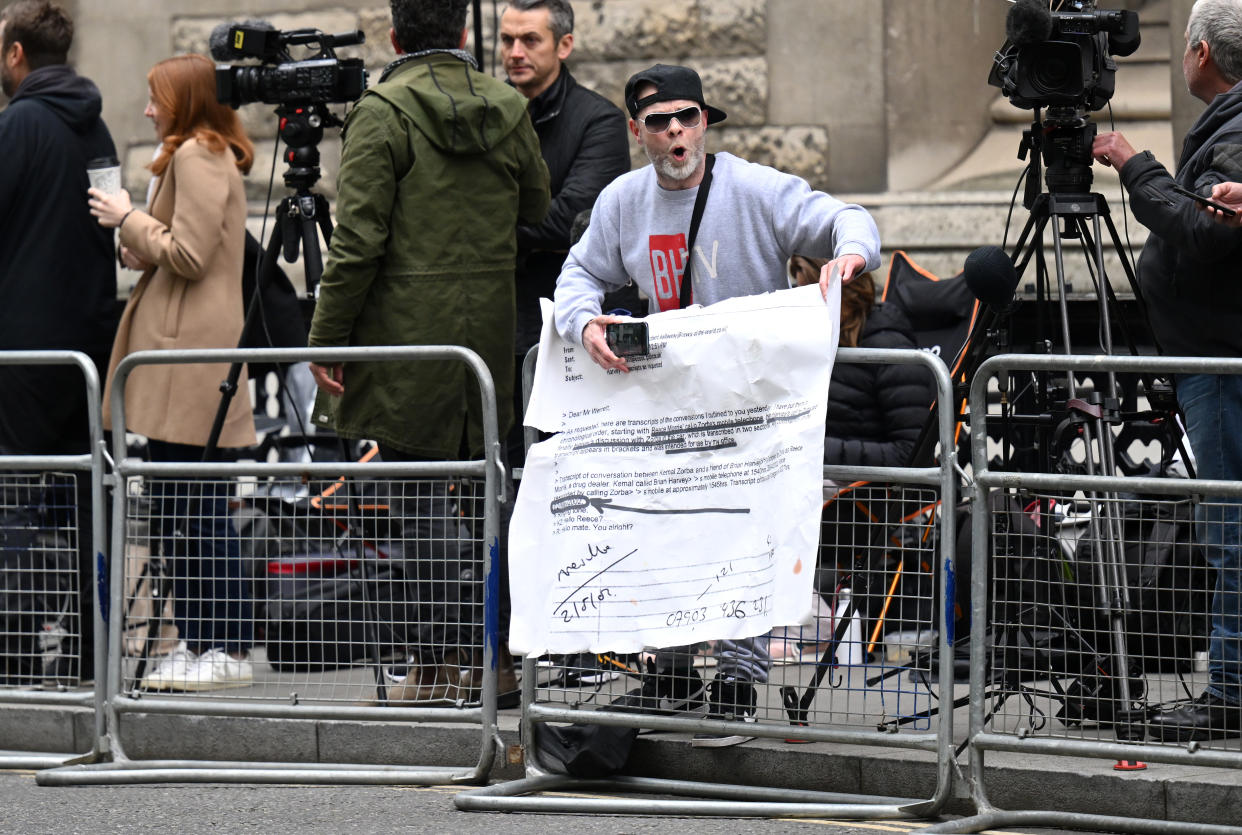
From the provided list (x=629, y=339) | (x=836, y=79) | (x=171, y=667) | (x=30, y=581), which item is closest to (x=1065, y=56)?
(x=629, y=339)

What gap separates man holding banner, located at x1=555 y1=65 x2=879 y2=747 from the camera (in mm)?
5246

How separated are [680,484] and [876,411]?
164 centimetres

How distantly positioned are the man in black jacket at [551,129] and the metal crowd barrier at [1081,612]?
2.18 meters

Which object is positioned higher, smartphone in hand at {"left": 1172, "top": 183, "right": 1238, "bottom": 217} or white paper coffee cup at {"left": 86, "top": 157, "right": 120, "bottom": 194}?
white paper coffee cup at {"left": 86, "top": 157, "right": 120, "bottom": 194}

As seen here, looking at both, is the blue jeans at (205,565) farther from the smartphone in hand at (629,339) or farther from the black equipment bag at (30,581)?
the smartphone in hand at (629,339)

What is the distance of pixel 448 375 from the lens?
591 centimetres

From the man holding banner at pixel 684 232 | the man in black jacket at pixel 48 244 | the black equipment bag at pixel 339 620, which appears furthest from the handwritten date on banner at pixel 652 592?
the man in black jacket at pixel 48 244

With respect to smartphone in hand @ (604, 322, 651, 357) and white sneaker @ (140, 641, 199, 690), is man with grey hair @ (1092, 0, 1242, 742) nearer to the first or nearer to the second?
smartphone in hand @ (604, 322, 651, 357)

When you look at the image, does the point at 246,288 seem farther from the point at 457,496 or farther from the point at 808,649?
the point at 808,649

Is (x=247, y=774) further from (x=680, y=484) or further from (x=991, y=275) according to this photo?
(x=991, y=275)

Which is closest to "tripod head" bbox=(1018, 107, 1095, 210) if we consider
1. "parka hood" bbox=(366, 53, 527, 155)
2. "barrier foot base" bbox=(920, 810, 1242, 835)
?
"parka hood" bbox=(366, 53, 527, 155)

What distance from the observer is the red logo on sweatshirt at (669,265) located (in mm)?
5492

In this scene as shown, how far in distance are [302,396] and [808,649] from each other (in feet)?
15.1

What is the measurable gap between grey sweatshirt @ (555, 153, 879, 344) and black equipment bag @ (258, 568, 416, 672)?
0.95 meters
